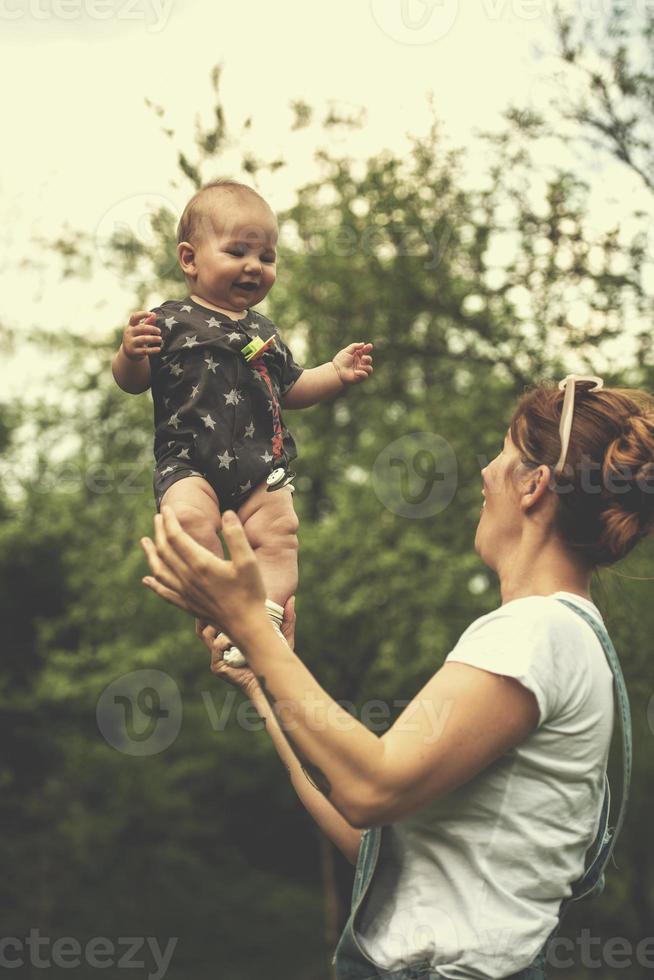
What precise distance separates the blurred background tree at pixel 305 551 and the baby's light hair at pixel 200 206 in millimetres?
207

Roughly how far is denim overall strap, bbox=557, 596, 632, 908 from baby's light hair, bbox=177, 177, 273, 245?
3.83 ft

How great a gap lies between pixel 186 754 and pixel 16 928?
4124mm

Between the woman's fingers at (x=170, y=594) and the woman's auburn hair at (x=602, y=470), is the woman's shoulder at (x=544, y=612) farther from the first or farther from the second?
the woman's fingers at (x=170, y=594)

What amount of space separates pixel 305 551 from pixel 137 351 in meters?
11.0

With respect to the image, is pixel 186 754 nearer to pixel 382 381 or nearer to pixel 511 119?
pixel 382 381

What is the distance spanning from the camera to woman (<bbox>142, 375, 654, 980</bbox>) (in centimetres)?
201

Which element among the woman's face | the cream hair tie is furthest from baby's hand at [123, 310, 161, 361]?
the cream hair tie

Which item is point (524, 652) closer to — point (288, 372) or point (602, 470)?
point (602, 470)

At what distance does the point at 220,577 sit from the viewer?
6.69 feet

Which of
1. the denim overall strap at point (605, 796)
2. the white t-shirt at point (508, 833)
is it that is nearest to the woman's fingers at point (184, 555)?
the white t-shirt at point (508, 833)

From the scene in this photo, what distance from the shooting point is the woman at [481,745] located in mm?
2014

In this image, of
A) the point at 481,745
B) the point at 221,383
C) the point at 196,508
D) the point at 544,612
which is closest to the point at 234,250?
the point at 221,383

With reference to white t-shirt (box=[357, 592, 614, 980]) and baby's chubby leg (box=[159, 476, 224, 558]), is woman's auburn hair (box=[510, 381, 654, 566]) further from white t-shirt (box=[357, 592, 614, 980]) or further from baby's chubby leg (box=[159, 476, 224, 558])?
baby's chubby leg (box=[159, 476, 224, 558])

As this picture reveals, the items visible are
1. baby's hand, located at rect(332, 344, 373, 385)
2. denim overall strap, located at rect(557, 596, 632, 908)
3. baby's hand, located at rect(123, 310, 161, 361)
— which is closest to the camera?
denim overall strap, located at rect(557, 596, 632, 908)
